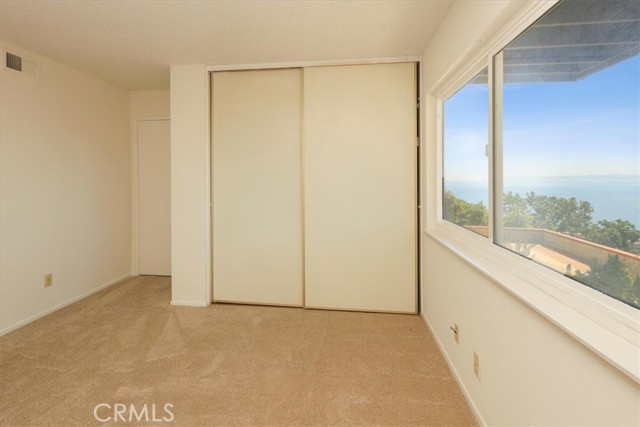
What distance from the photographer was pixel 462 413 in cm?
180

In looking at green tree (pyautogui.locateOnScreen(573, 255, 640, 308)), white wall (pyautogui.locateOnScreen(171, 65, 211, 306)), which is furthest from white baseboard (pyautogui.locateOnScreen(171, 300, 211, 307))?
green tree (pyautogui.locateOnScreen(573, 255, 640, 308))

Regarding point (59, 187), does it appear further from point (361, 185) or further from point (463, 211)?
point (463, 211)

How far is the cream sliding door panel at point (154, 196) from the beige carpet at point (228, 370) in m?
1.25

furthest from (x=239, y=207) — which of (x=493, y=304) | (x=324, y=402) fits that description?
(x=493, y=304)

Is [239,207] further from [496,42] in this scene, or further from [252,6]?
[496,42]

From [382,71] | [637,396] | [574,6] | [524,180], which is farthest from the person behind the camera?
[382,71]

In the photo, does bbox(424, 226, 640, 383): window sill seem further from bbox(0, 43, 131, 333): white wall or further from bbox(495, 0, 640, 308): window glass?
bbox(0, 43, 131, 333): white wall

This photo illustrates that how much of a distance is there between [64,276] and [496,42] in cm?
428

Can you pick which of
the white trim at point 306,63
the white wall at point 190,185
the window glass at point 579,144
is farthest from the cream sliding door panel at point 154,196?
the window glass at point 579,144

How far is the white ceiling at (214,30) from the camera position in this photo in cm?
224

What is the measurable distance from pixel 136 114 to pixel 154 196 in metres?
1.11

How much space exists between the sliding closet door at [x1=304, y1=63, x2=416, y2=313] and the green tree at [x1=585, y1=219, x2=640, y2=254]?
2069mm

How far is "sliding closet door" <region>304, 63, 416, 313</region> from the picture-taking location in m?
3.11

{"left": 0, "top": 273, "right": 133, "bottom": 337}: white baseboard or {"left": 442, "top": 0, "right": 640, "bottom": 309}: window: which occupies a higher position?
{"left": 442, "top": 0, "right": 640, "bottom": 309}: window
